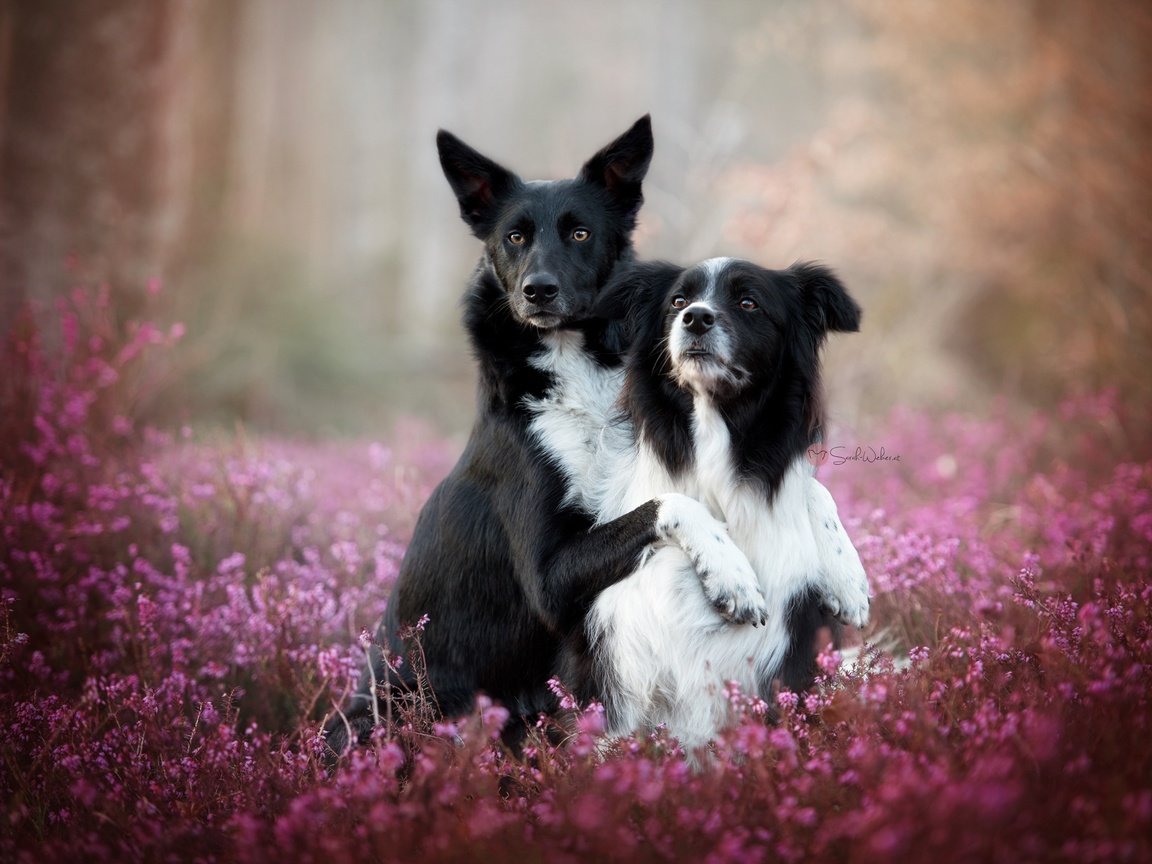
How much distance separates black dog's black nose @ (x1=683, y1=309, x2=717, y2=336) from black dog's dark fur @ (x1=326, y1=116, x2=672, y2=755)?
1.82ft

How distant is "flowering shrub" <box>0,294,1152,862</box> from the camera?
2094 mm

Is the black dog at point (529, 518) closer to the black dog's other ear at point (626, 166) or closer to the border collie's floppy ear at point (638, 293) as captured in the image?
the black dog's other ear at point (626, 166)

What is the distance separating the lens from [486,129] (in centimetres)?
1727

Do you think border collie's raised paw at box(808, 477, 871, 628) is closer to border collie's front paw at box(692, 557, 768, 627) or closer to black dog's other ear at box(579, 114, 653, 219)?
border collie's front paw at box(692, 557, 768, 627)

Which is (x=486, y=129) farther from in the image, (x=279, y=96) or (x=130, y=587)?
(x=130, y=587)

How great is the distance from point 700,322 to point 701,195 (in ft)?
21.9

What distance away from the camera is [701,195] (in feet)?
31.0

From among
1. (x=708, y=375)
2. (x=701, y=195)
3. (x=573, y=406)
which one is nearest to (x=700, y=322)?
(x=708, y=375)

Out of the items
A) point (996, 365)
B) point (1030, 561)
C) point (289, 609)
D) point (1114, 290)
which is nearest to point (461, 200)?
point (289, 609)

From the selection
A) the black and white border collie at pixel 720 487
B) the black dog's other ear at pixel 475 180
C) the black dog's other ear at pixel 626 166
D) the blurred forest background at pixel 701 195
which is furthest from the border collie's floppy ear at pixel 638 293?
the blurred forest background at pixel 701 195

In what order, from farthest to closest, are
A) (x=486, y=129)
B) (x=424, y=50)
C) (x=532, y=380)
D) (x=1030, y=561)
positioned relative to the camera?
(x=486, y=129), (x=424, y=50), (x=1030, y=561), (x=532, y=380)

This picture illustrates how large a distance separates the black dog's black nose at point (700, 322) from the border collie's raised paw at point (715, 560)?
50cm

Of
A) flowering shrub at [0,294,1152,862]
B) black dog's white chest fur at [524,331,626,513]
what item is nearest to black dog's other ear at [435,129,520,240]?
black dog's white chest fur at [524,331,626,513]

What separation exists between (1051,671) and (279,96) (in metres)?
27.7
